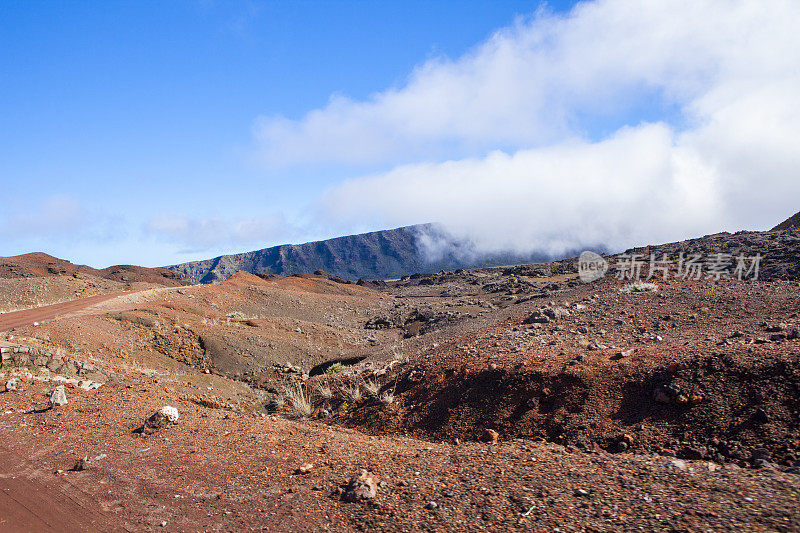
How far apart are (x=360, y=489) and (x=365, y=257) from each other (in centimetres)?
9723

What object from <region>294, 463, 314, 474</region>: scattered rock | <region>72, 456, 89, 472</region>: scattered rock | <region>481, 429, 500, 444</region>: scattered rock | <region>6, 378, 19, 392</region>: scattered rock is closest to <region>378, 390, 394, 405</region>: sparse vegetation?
<region>481, 429, 500, 444</region>: scattered rock

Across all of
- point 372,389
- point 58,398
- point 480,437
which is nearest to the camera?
point 480,437

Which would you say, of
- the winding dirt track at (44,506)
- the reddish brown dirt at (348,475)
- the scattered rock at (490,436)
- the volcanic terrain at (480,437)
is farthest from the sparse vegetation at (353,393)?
the winding dirt track at (44,506)

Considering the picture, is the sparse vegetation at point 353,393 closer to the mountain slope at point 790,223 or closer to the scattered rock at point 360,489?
the scattered rock at point 360,489

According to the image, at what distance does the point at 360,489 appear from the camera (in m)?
4.08

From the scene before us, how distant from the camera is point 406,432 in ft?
20.7

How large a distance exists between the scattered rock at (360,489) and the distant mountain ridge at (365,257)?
91313 millimetres

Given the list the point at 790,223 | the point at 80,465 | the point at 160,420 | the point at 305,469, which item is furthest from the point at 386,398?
the point at 790,223

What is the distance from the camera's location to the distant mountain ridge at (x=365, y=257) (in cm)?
9694

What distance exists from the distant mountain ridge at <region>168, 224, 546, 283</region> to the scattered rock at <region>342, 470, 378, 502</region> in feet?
300

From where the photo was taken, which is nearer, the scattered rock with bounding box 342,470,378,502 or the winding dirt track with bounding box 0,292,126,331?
the scattered rock with bounding box 342,470,378,502

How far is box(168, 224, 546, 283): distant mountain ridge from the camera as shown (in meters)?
96.9

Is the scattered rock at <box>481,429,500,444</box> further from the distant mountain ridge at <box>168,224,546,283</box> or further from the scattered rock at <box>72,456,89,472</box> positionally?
the distant mountain ridge at <box>168,224,546,283</box>

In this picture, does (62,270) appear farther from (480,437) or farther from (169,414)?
(480,437)
